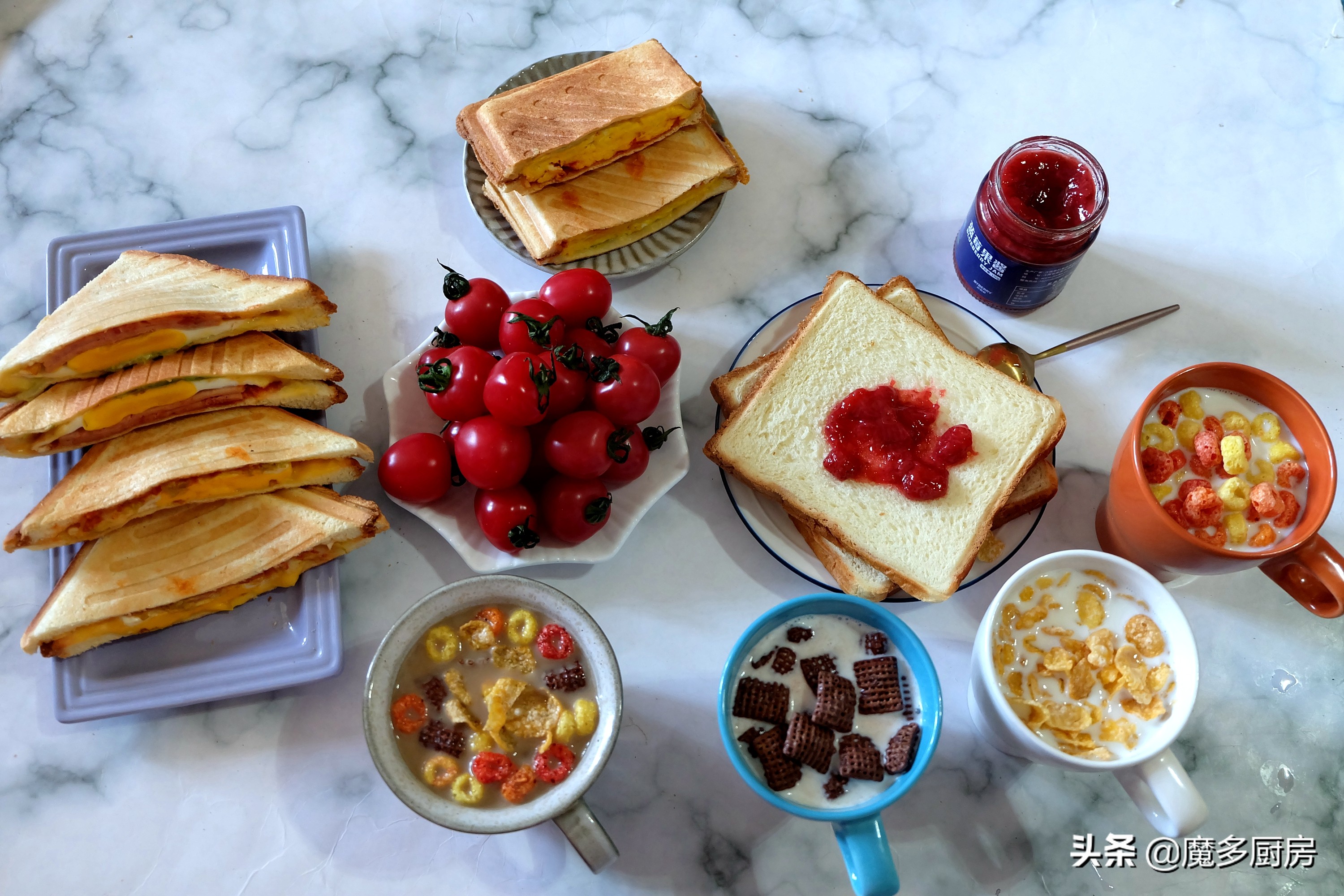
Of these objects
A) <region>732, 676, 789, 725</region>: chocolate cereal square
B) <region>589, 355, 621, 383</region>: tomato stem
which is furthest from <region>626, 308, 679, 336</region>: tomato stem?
<region>732, 676, 789, 725</region>: chocolate cereal square

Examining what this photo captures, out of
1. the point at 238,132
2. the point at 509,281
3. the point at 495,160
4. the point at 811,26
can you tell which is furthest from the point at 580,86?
the point at 238,132

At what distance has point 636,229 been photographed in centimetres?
204

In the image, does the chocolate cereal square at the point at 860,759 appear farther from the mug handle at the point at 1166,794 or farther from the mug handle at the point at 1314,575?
the mug handle at the point at 1314,575

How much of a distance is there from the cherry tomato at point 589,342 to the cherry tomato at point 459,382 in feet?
0.53

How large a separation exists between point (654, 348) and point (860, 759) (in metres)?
0.84

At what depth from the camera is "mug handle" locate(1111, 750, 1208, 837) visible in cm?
156

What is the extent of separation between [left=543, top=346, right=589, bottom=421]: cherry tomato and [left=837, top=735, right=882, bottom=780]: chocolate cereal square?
789mm

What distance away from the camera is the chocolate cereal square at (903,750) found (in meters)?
1.66

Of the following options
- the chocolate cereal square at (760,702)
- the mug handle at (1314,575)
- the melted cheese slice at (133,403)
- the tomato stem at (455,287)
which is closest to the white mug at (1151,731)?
the mug handle at (1314,575)

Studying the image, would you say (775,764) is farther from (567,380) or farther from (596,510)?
(567,380)

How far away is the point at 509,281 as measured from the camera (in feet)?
6.95

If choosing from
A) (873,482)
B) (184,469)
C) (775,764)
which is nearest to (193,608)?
(184,469)

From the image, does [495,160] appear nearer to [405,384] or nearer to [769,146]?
[405,384]

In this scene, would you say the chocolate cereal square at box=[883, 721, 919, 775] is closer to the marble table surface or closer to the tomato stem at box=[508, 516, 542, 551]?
the marble table surface
